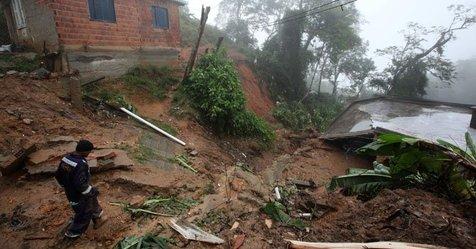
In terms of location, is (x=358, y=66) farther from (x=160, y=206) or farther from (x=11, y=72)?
(x=160, y=206)

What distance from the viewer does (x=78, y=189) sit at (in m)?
4.21

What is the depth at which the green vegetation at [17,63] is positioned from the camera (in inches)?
381

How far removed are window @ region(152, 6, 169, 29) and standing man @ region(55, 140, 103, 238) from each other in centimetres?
1192

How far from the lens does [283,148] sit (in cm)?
1346

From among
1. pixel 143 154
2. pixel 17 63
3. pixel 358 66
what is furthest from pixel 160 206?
pixel 358 66

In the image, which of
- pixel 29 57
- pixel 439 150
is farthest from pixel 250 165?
pixel 29 57

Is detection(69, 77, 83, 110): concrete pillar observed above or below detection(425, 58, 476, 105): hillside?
above

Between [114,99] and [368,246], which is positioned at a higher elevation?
[114,99]

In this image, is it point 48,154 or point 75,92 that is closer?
point 48,154

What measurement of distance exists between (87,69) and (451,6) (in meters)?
24.5

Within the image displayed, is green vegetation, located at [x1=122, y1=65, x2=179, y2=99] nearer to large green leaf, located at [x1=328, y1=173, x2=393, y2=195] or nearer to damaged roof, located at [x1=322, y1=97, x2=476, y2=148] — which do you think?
damaged roof, located at [x1=322, y1=97, x2=476, y2=148]

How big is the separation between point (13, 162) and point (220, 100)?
690cm

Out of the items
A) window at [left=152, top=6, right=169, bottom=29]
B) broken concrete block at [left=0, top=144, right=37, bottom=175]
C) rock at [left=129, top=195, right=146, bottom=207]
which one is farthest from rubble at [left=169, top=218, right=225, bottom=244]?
window at [left=152, top=6, right=169, bottom=29]

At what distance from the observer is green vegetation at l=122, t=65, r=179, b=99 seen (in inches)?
462
